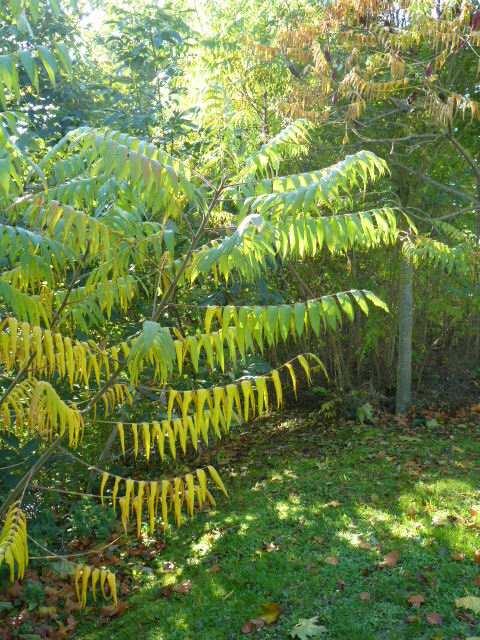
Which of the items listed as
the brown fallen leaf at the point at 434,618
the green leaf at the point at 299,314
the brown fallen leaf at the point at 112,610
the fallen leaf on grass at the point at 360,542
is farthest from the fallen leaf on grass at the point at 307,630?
the green leaf at the point at 299,314

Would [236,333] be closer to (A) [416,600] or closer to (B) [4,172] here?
(B) [4,172]

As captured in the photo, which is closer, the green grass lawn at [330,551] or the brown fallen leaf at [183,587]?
the green grass lawn at [330,551]

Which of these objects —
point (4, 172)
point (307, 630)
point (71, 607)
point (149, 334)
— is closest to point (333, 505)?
point (307, 630)

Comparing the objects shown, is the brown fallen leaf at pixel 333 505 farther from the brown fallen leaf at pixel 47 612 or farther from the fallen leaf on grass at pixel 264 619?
the brown fallen leaf at pixel 47 612

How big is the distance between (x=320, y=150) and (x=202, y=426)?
17.2 ft

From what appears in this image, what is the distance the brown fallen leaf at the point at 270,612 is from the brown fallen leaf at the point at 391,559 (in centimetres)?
76

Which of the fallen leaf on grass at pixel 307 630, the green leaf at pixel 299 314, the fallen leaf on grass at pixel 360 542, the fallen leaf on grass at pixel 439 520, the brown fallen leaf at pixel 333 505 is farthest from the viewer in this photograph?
the brown fallen leaf at pixel 333 505

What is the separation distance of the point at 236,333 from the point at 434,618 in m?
2.10

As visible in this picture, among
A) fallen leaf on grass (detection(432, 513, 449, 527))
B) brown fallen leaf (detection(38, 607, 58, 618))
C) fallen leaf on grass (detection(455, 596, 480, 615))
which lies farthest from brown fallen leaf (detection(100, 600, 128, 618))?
fallen leaf on grass (detection(432, 513, 449, 527))

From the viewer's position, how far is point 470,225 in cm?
762

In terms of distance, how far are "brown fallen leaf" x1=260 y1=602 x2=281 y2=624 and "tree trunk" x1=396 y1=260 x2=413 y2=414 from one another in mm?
4382

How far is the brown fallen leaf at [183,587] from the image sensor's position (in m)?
3.95

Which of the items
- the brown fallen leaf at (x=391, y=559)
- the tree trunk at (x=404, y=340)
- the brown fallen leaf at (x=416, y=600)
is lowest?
the brown fallen leaf at (x=416, y=600)

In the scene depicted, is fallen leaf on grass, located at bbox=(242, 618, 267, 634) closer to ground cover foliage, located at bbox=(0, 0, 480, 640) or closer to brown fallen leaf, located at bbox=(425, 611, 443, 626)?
ground cover foliage, located at bbox=(0, 0, 480, 640)
